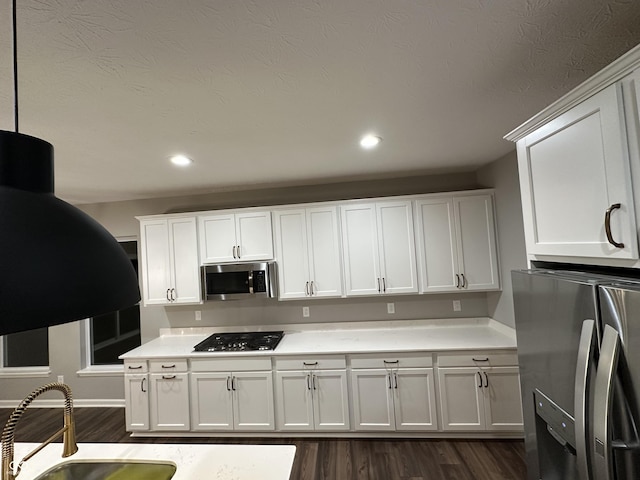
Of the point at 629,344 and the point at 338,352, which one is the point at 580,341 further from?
the point at 338,352

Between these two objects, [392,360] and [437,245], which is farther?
[437,245]

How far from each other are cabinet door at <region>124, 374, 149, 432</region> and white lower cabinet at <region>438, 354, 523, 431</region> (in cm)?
277

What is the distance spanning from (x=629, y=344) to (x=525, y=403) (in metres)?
0.65

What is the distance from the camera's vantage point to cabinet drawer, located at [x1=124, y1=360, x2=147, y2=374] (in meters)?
3.05

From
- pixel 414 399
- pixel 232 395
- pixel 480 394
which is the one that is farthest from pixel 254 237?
pixel 480 394

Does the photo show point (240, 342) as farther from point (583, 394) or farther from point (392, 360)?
point (583, 394)

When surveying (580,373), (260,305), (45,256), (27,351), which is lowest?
(27,351)

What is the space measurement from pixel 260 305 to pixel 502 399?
249 centimetres

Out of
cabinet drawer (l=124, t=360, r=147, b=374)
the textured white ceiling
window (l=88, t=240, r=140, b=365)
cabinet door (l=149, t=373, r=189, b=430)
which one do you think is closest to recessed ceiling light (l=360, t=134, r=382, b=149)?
the textured white ceiling

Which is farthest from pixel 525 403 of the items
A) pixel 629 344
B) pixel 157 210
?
pixel 157 210

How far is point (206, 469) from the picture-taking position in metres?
1.36

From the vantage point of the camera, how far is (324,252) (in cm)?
325

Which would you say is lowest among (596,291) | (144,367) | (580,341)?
(144,367)

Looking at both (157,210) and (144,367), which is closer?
(144,367)
